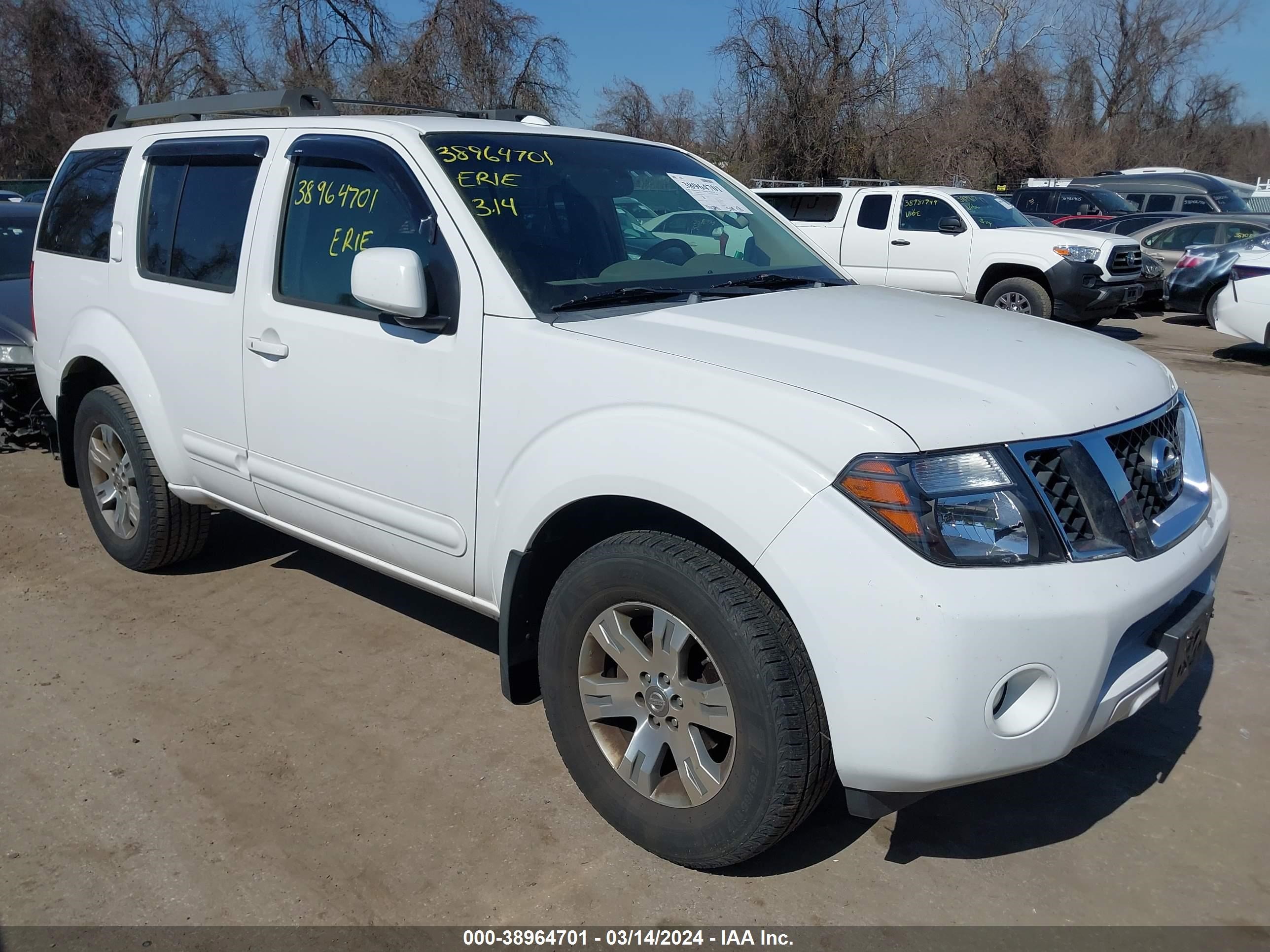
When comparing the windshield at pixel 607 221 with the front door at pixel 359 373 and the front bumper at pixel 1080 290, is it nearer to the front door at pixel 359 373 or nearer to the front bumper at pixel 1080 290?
the front door at pixel 359 373

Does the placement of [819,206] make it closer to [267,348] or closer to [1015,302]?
[1015,302]

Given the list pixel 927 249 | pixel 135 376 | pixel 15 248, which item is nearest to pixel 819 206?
pixel 927 249

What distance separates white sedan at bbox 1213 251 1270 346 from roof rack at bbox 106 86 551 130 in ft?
28.3

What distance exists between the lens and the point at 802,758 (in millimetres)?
2396

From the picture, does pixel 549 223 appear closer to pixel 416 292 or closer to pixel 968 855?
pixel 416 292

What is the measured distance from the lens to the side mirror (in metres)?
2.92

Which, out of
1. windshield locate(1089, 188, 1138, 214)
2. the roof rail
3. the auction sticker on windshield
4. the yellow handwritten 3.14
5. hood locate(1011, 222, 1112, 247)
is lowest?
hood locate(1011, 222, 1112, 247)

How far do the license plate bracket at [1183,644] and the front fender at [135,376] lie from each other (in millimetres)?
3517

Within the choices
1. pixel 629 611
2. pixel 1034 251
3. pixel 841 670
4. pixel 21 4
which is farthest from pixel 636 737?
pixel 21 4

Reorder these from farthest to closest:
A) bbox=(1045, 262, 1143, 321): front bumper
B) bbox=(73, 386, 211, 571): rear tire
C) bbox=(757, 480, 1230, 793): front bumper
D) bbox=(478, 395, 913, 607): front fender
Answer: bbox=(1045, 262, 1143, 321): front bumper → bbox=(73, 386, 211, 571): rear tire → bbox=(478, 395, 913, 607): front fender → bbox=(757, 480, 1230, 793): front bumper

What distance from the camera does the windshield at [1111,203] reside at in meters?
18.1

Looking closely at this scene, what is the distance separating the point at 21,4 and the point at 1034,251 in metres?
35.9

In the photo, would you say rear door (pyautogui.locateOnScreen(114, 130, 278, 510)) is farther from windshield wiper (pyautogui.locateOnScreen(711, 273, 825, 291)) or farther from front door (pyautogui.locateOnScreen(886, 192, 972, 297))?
front door (pyautogui.locateOnScreen(886, 192, 972, 297))

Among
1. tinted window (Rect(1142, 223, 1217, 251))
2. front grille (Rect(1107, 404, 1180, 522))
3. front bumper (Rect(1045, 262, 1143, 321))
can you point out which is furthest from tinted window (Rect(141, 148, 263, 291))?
tinted window (Rect(1142, 223, 1217, 251))
